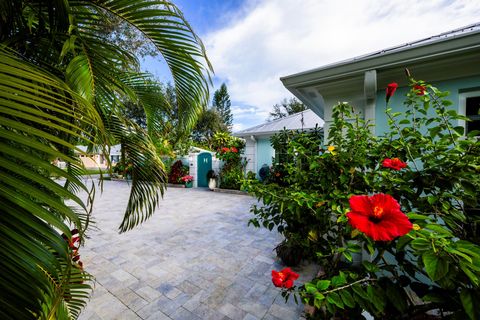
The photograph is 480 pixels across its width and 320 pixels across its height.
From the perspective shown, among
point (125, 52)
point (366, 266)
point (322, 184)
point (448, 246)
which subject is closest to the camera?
point (448, 246)

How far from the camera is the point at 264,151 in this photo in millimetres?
8539

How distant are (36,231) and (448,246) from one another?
1.24m

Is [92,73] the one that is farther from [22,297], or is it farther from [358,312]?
[358,312]

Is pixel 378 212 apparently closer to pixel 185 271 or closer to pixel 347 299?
pixel 347 299

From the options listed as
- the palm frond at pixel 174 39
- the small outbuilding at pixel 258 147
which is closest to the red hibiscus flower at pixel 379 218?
the palm frond at pixel 174 39

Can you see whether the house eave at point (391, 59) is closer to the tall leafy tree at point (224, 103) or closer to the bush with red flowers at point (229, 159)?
the bush with red flowers at point (229, 159)

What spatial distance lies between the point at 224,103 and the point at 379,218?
94.3ft

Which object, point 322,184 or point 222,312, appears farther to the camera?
point 222,312

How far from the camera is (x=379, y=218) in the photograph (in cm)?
76

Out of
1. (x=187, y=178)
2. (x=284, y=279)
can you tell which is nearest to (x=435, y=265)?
(x=284, y=279)

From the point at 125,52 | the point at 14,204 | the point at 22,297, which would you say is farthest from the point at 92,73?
the point at 22,297

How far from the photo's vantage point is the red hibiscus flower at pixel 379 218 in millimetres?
692

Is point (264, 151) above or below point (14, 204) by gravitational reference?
above

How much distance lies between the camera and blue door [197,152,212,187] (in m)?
9.73
